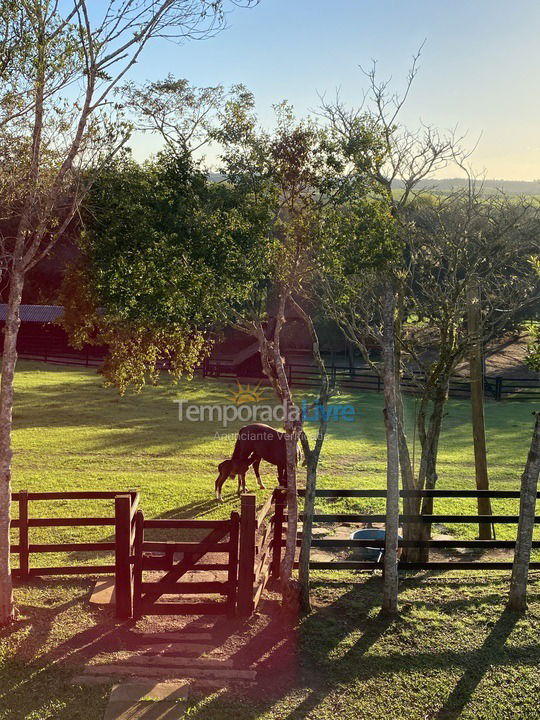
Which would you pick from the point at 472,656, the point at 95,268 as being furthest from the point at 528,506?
the point at 95,268

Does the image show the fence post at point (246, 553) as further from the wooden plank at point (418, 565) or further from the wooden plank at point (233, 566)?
the wooden plank at point (418, 565)

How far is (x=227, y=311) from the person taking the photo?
9.35 metres

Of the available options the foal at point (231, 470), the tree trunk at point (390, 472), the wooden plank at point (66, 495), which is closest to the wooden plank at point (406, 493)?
the tree trunk at point (390, 472)

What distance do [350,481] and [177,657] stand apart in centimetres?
924

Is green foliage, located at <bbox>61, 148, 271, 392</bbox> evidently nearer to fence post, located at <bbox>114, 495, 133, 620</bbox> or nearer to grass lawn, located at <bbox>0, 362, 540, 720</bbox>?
fence post, located at <bbox>114, 495, 133, 620</bbox>

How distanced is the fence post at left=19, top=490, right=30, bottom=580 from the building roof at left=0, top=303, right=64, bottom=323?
31.9m

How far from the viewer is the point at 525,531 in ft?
29.9

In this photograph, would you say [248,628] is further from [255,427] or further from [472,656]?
[255,427]

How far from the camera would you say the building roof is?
3981 centimetres

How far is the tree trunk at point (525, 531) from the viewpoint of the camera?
9047 millimetres

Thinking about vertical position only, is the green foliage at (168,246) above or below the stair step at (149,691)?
above

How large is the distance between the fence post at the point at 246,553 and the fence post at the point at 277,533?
1352 mm

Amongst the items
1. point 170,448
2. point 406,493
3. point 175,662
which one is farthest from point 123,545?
point 170,448

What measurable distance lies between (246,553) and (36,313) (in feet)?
117
